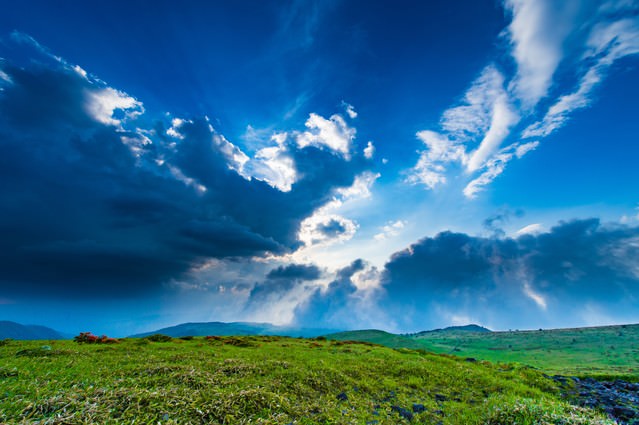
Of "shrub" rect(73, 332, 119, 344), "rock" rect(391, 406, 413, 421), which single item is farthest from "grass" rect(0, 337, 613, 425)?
"shrub" rect(73, 332, 119, 344)

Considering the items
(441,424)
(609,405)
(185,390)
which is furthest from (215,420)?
(609,405)

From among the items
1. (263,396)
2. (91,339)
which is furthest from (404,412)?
(91,339)

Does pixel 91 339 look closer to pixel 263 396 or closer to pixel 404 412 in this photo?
pixel 263 396

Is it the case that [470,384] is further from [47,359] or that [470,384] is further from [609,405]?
[47,359]

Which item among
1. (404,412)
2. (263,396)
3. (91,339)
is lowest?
(404,412)

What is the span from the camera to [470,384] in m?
19.4

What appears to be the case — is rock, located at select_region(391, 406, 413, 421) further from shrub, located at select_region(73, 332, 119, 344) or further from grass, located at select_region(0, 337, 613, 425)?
shrub, located at select_region(73, 332, 119, 344)

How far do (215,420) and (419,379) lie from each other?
50.8 ft

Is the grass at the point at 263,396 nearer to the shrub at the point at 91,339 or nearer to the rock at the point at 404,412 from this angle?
the rock at the point at 404,412

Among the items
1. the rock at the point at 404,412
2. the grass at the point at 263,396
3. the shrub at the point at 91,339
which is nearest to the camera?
the grass at the point at 263,396

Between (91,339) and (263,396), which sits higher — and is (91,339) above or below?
above

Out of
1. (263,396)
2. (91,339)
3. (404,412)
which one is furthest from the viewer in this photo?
(91,339)

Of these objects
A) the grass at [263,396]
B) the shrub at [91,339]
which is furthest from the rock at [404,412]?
the shrub at [91,339]

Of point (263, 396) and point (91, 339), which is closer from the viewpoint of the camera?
point (263, 396)
